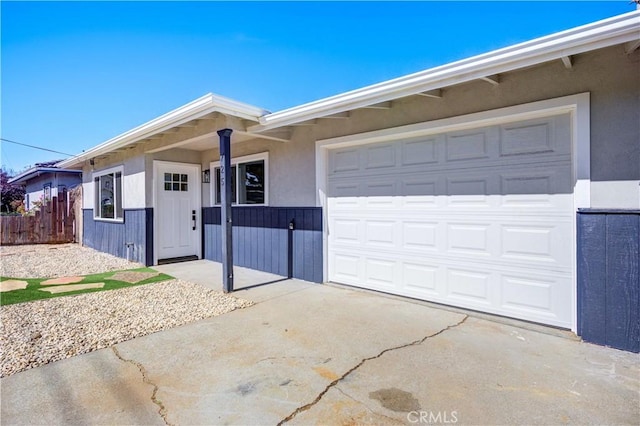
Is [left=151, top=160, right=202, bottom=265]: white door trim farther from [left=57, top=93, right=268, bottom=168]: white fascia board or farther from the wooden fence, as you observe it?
the wooden fence

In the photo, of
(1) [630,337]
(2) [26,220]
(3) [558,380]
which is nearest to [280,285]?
(3) [558,380]

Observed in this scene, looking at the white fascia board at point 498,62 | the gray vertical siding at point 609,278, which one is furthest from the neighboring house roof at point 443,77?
the gray vertical siding at point 609,278

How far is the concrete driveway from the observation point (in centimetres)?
218

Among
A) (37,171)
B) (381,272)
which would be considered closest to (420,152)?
(381,272)

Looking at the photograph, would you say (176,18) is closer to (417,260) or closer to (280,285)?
(280,285)

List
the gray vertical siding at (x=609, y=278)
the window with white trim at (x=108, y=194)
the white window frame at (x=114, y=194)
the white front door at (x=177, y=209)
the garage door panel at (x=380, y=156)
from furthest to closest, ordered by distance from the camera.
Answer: the window with white trim at (x=108, y=194)
the white window frame at (x=114, y=194)
the white front door at (x=177, y=209)
the garage door panel at (x=380, y=156)
the gray vertical siding at (x=609, y=278)

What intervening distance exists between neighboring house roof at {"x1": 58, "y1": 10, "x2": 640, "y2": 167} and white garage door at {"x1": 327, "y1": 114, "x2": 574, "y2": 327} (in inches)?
32.6

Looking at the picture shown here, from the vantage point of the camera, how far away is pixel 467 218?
13.9 ft

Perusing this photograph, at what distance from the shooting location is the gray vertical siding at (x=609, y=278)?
9.88ft

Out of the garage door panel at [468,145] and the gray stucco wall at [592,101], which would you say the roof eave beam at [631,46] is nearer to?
the gray stucco wall at [592,101]

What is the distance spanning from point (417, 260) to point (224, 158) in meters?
3.63

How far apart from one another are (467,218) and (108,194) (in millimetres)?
10239

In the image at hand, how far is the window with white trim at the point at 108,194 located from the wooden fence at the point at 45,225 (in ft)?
9.53

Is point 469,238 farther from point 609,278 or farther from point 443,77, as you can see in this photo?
point 443,77
